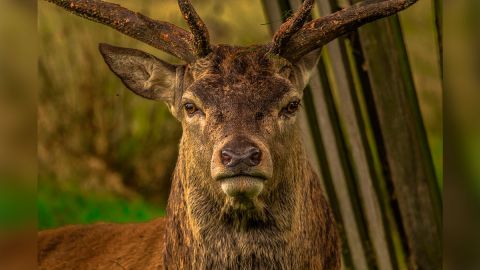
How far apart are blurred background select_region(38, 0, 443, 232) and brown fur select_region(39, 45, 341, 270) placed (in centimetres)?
247

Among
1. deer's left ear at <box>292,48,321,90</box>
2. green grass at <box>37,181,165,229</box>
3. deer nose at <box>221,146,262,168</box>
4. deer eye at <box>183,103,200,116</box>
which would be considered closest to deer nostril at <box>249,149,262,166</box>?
deer nose at <box>221,146,262,168</box>

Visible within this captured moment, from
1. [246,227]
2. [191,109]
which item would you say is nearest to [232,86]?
[191,109]

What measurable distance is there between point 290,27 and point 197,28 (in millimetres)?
497

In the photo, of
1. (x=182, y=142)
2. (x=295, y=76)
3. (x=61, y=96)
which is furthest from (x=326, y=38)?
(x=61, y=96)

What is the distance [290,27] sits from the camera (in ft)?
13.5

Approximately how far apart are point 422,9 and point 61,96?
3.33 m

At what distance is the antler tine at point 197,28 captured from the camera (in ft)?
13.1

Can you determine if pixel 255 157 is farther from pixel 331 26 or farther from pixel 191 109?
pixel 331 26

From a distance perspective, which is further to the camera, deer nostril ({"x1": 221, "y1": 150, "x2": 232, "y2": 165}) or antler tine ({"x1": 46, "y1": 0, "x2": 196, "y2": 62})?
antler tine ({"x1": 46, "y1": 0, "x2": 196, "y2": 62})

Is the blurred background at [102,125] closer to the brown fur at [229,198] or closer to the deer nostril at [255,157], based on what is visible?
the brown fur at [229,198]

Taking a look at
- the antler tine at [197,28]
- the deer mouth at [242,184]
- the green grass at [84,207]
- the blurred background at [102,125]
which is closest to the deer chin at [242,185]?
the deer mouth at [242,184]

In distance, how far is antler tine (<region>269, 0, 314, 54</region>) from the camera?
4.06 m

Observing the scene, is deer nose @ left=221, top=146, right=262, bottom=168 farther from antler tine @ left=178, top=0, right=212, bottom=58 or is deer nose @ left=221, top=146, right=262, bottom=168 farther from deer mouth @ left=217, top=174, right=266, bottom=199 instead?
antler tine @ left=178, top=0, right=212, bottom=58

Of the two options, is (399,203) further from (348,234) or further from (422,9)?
(422,9)
